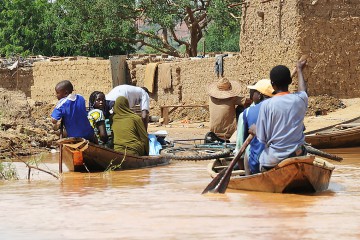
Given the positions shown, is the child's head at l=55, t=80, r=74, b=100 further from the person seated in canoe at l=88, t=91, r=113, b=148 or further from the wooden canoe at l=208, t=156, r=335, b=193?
the wooden canoe at l=208, t=156, r=335, b=193

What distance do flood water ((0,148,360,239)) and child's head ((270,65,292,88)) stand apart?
3.74 feet

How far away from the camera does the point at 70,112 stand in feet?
38.9

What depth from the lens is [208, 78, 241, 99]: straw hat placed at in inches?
622

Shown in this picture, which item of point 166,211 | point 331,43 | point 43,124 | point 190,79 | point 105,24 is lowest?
point 166,211

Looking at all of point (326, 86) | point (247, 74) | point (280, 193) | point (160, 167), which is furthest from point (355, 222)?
point (247, 74)

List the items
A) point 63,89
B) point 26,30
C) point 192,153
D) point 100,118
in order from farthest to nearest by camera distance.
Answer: point 26,30 → point 192,153 → point 100,118 → point 63,89

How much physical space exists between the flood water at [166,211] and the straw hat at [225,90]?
4004 mm

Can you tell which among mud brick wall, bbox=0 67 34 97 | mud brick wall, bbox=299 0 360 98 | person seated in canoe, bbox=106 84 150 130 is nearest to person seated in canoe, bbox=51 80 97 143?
person seated in canoe, bbox=106 84 150 130

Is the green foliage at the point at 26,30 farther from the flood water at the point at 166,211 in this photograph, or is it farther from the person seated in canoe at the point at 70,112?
the flood water at the point at 166,211

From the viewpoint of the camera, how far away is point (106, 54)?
38531mm

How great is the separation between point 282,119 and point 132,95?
216 inches

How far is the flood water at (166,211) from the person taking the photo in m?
7.20

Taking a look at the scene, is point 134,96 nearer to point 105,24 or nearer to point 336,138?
point 336,138

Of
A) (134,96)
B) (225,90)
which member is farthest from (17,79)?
(134,96)
